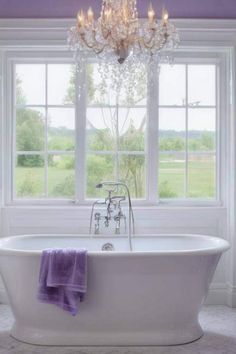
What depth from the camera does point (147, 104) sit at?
3938mm

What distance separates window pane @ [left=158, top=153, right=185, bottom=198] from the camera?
3.99 metres

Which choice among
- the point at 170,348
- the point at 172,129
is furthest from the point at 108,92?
the point at 170,348

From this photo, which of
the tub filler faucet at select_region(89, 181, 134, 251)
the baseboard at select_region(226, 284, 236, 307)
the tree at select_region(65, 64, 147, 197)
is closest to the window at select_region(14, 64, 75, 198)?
the tree at select_region(65, 64, 147, 197)

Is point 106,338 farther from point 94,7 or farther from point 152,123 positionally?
point 94,7

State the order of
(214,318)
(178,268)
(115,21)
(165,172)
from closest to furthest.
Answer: (115,21)
(178,268)
(214,318)
(165,172)

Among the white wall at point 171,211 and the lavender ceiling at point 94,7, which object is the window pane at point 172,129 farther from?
the lavender ceiling at point 94,7

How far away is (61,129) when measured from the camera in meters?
3.97

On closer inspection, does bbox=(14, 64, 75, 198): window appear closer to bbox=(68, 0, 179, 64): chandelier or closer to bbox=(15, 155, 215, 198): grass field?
bbox=(15, 155, 215, 198): grass field

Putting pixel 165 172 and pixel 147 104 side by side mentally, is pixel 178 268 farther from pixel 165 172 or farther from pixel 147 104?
pixel 147 104

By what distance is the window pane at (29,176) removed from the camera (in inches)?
157

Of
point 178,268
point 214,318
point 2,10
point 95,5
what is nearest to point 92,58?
point 95,5

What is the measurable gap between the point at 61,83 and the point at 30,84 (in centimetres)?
27

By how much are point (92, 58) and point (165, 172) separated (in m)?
1.16

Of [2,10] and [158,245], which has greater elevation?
[2,10]
